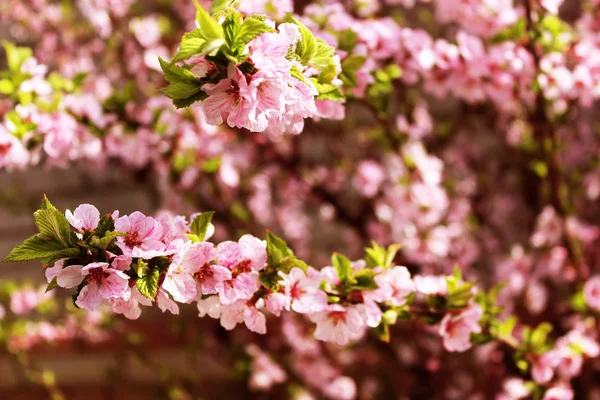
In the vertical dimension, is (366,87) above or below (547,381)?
above

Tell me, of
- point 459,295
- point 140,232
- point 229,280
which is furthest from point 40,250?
point 459,295

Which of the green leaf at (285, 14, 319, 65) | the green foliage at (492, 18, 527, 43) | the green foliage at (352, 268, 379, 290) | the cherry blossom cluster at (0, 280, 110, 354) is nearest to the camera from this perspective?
the green leaf at (285, 14, 319, 65)

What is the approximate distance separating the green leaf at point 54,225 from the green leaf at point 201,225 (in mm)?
171

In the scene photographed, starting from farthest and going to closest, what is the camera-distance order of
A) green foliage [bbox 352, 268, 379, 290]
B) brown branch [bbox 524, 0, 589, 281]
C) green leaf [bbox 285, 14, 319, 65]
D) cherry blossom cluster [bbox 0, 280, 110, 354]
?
cherry blossom cluster [bbox 0, 280, 110, 354], brown branch [bbox 524, 0, 589, 281], green foliage [bbox 352, 268, 379, 290], green leaf [bbox 285, 14, 319, 65]

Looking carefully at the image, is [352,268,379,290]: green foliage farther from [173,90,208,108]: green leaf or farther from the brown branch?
the brown branch

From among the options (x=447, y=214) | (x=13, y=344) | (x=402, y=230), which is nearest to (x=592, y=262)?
(x=447, y=214)

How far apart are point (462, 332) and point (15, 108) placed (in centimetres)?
101

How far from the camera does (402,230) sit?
1746mm

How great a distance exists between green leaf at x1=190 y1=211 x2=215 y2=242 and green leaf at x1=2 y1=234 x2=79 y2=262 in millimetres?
166

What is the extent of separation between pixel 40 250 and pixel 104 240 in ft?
0.28

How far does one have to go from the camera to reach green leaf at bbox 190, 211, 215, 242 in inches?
31.9

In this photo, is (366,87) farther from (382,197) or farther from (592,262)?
(592,262)

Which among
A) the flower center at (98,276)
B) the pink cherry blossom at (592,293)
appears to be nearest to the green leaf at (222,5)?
the flower center at (98,276)

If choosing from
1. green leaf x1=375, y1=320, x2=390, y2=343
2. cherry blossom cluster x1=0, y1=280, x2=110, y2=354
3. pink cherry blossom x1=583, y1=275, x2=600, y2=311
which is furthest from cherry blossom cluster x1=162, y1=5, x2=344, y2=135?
cherry blossom cluster x1=0, y1=280, x2=110, y2=354
